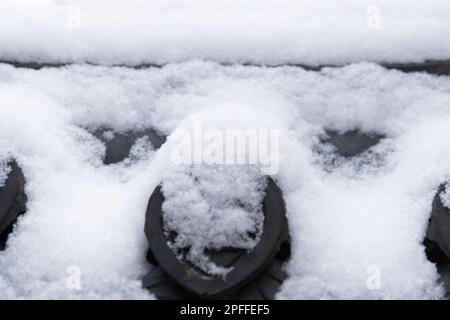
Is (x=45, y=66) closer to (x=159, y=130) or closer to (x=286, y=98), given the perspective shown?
(x=159, y=130)

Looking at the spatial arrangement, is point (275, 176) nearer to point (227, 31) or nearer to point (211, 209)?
point (211, 209)

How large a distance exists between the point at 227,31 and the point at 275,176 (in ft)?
3.86

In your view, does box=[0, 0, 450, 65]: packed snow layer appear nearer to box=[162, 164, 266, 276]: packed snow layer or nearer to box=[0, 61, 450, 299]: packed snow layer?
box=[0, 61, 450, 299]: packed snow layer

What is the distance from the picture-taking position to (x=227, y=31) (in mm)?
3385

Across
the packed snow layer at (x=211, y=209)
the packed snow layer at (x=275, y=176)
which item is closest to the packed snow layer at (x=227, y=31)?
the packed snow layer at (x=275, y=176)

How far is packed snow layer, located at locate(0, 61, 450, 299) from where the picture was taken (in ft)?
8.00

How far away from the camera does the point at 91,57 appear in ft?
10.9

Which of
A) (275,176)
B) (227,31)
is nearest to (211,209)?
(275,176)

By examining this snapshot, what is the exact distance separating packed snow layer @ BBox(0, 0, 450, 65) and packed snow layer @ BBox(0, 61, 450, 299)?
121mm

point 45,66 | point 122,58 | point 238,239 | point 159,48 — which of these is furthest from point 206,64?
point 238,239

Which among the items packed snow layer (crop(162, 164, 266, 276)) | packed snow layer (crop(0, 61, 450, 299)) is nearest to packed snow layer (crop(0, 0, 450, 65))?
packed snow layer (crop(0, 61, 450, 299))

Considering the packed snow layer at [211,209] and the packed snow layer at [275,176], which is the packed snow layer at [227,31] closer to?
the packed snow layer at [275,176]
